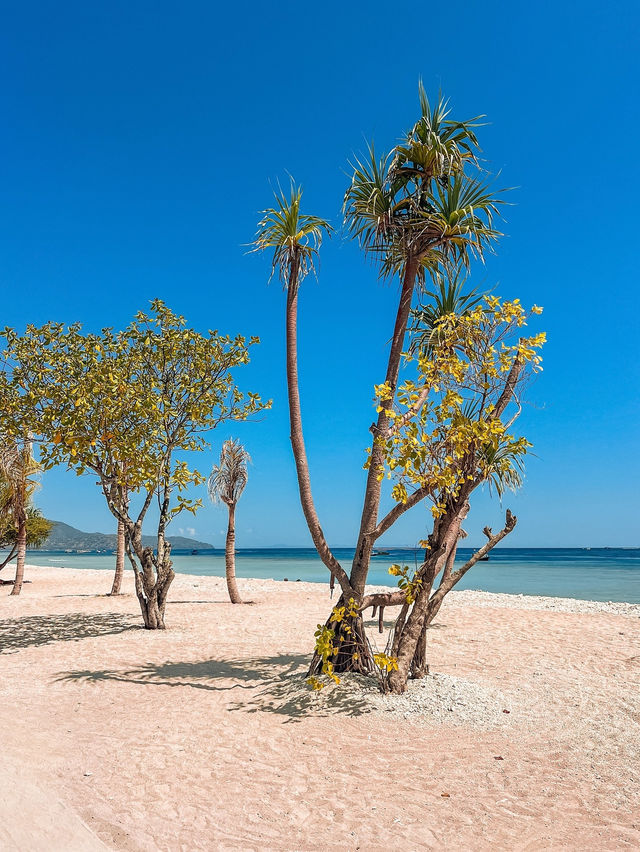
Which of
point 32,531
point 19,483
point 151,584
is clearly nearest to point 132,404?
point 151,584

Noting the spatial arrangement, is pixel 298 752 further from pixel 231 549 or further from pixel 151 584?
pixel 231 549

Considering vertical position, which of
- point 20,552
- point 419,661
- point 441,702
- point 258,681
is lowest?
point 258,681

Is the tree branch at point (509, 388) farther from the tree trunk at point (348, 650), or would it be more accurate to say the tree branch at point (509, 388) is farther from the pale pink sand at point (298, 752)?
the pale pink sand at point (298, 752)

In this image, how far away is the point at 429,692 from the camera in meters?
7.47

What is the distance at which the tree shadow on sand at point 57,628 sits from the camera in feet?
37.9

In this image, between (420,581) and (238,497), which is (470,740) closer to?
(420,581)

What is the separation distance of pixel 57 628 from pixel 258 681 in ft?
21.9

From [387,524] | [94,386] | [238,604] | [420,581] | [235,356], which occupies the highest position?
[235,356]

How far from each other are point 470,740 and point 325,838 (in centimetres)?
238

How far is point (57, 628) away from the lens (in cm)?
1295

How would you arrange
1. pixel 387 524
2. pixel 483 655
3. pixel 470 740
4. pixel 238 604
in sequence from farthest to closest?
pixel 238 604 → pixel 483 655 → pixel 387 524 → pixel 470 740

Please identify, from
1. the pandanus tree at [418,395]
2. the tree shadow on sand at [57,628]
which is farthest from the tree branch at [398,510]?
the tree shadow on sand at [57,628]

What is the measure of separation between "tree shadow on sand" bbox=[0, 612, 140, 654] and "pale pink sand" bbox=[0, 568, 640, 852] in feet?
2.25

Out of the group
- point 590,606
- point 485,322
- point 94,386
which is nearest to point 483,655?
point 485,322
